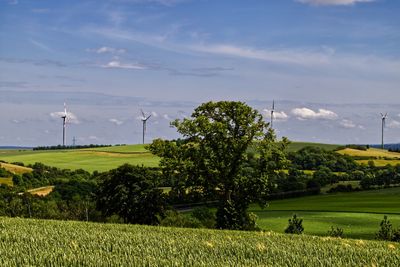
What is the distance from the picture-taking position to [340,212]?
294ft

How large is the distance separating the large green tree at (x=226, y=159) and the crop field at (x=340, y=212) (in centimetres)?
1835

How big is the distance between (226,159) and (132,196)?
591 inches

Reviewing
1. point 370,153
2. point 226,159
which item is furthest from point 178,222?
point 370,153

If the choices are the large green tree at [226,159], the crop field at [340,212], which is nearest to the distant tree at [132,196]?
the large green tree at [226,159]

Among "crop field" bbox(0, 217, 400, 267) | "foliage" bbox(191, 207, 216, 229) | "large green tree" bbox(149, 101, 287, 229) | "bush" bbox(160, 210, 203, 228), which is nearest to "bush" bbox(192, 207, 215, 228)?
"foliage" bbox(191, 207, 216, 229)

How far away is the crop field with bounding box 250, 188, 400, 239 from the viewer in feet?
242

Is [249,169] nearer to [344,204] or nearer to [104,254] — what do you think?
[104,254]

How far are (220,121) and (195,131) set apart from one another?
9.33ft

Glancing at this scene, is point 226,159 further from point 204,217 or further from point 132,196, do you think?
point 204,217

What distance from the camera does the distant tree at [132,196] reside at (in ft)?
199

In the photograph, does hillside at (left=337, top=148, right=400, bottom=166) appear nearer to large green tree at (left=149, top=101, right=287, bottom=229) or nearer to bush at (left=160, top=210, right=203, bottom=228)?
bush at (left=160, top=210, right=203, bottom=228)

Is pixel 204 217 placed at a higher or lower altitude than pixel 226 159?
lower

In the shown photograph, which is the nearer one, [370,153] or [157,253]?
[157,253]

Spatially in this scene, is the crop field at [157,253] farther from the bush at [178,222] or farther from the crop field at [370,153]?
the crop field at [370,153]
